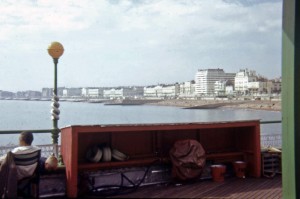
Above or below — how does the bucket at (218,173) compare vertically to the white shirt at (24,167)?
below

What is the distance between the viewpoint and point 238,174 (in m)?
8.27

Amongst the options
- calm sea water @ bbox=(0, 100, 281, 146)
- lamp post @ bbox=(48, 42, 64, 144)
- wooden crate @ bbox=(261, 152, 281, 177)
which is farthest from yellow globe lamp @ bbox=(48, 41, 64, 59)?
calm sea water @ bbox=(0, 100, 281, 146)

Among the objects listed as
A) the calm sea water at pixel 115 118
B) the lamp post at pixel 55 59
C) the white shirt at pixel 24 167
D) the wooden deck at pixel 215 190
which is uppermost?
the lamp post at pixel 55 59

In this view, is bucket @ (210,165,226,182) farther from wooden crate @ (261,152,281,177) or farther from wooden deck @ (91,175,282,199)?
wooden crate @ (261,152,281,177)

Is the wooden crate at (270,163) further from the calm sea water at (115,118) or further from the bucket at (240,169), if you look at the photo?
the calm sea water at (115,118)

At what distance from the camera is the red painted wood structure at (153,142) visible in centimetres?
659

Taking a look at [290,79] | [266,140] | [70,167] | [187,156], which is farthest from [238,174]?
A: [290,79]

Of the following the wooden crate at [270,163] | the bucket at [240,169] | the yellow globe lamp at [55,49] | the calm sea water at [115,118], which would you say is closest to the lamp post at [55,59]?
the yellow globe lamp at [55,49]

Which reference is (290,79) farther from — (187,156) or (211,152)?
(211,152)

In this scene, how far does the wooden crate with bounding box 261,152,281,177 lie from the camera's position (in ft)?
27.7

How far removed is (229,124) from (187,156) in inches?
55.1

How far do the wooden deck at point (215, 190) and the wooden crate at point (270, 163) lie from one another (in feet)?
1.82

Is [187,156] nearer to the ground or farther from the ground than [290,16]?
nearer to the ground

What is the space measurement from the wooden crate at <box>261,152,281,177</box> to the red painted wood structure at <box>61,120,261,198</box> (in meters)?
0.18
